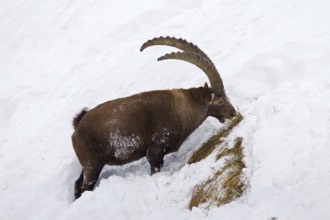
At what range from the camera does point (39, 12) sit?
709 inches

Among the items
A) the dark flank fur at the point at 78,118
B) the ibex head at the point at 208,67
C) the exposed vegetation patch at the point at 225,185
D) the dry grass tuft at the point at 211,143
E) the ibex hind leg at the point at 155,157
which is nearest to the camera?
the exposed vegetation patch at the point at 225,185

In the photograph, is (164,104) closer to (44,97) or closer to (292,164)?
(292,164)

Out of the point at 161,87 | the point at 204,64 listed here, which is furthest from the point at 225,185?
the point at 161,87

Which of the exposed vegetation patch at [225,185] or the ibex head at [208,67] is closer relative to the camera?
the exposed vegetation patch at [225,185]

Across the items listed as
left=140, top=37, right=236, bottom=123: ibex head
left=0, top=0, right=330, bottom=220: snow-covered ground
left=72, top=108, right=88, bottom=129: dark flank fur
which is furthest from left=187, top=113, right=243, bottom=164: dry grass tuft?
left=72, top=108, right=88, bottom=129: dark flank fur

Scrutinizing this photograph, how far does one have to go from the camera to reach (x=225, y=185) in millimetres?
6016

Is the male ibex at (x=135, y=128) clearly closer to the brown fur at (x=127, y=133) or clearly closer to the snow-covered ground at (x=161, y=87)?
the brown fur at (x=127, y=133)

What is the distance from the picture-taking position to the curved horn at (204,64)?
25.1 feet

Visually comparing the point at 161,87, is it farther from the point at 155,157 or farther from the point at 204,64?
the point at 155,157

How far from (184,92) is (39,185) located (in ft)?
12.1

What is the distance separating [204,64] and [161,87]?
119 inches

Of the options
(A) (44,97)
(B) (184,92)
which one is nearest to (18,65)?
(A) (44,97)

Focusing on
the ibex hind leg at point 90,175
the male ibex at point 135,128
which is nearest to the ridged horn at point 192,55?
the male ibex at point 135,128

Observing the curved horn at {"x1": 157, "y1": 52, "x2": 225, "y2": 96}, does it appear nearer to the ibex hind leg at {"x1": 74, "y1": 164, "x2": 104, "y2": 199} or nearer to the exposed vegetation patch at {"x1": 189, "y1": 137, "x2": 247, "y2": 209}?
the exposed vegetation patch at {"x1": 189, "y1": 137, "x2": 247, "y2": 209}
